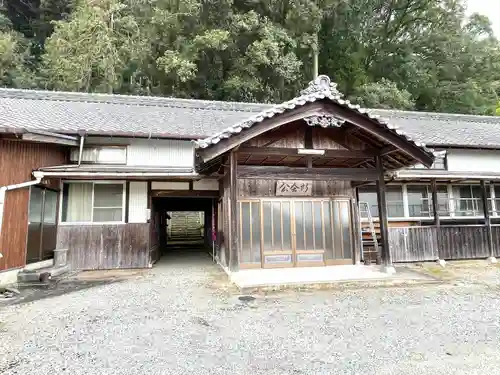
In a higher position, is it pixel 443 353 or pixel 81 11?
pixel 81 11

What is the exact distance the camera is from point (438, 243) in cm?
1036

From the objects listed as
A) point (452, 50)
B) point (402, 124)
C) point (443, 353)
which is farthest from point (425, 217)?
point (452, 50)

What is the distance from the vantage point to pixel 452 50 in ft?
76.9

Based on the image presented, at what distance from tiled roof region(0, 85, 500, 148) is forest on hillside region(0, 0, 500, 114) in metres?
5.54

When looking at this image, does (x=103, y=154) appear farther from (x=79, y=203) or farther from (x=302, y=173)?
(x=302, y=173)

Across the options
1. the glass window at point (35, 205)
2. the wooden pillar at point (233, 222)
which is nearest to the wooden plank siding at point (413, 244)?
the wooden pillar at point (233, 222)

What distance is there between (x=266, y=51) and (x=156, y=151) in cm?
1191

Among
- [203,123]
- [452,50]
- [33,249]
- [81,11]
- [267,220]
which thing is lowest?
[33,249]

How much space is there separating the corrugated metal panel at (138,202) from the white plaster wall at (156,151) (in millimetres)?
683

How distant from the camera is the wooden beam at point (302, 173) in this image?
758 cm

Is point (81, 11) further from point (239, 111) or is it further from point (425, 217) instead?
point (425, 217)

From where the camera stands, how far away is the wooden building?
7.37m

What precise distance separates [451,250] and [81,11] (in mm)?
23926

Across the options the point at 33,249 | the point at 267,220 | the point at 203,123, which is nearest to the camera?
the point at 33,249
